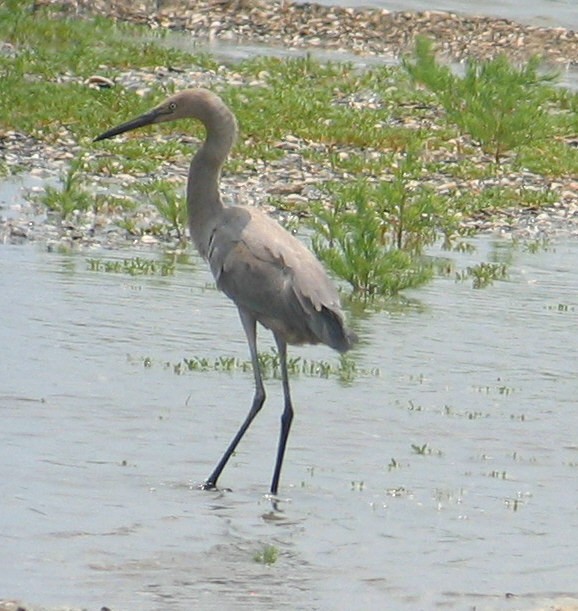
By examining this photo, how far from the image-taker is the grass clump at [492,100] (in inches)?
771

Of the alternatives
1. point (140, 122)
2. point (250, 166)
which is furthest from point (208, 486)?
point (250, 166)

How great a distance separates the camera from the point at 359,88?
78.4 feet

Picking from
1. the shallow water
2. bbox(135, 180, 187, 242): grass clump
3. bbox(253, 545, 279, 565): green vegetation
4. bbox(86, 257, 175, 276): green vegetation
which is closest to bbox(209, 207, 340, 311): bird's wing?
the shallow water

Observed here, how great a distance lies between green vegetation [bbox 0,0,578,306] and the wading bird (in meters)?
3.97

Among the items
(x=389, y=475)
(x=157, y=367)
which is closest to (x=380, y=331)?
(x=157, y=367)

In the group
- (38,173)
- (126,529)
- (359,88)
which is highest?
(359,88)

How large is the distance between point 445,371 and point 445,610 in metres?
4.85

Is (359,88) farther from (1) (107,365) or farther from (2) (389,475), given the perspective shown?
(2) (389,475)

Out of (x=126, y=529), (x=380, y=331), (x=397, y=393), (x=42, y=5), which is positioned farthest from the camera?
(x=42, y=5)

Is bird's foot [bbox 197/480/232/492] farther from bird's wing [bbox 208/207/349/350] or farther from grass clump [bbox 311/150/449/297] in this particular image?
grass clump [bbox 311/150/449/297]

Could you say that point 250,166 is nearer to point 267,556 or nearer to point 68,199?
point 68,199

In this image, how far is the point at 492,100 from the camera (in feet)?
64.5

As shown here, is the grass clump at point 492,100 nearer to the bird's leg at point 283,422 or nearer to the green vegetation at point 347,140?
the green vegetation at point 347,140

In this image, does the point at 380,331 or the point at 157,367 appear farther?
the point at 380,331
